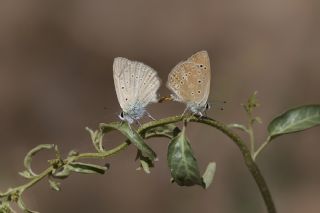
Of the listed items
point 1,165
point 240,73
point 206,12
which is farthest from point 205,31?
point 1,165

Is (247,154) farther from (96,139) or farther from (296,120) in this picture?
(96,139)

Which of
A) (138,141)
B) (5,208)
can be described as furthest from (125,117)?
Result: (5,208)

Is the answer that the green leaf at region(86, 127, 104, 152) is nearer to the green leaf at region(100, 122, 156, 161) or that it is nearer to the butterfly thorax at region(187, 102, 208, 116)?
the green leaf at region(100, 122, 156, 161)

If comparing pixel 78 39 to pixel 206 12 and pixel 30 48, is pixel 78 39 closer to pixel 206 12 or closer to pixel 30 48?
pixel 30 48

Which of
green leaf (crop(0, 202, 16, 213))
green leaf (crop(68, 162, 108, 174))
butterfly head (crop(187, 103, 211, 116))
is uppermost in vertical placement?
butterfly head (crop(187, 103, 211, 116))

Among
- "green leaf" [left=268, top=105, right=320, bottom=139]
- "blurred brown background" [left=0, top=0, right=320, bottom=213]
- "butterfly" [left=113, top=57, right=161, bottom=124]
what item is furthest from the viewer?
"blurred brown background" [left=0, top=0, right=320, bottom=213]

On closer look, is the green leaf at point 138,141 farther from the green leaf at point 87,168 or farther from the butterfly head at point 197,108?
the butterfly head at point 197,108

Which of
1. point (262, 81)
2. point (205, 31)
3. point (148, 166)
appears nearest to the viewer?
point (148, 166)

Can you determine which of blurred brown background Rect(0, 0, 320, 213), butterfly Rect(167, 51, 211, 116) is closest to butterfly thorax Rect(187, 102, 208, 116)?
butterfly Rect(167, 51, 211, 116)
